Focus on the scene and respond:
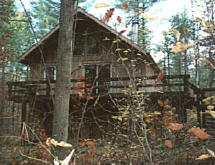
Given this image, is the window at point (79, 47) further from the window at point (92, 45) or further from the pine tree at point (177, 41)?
the pine tree at point (177, 41)

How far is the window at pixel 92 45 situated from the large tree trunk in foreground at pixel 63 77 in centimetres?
1143

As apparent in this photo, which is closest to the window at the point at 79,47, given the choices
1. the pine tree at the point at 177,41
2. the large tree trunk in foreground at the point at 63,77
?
the pine tree at the point at 177,41

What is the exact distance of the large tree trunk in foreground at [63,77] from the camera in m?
3.22

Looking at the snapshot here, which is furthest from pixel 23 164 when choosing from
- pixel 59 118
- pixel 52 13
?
pixel 52 13

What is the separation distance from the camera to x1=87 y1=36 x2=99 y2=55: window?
14.9m

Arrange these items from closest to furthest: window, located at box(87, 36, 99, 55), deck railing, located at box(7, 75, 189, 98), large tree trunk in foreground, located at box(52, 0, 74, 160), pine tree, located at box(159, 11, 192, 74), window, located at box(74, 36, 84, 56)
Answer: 1. pine tree, located at box(159, 11, 192, 74)
2. large tree trunk in foreground, located at box(52, 0, 74, 160)
3. deck railing, located at box(7, 75, 189, 98)
4. window, located at box(87, 36, 99, 55)
5. window, located at box(74, 36, 84, 56)

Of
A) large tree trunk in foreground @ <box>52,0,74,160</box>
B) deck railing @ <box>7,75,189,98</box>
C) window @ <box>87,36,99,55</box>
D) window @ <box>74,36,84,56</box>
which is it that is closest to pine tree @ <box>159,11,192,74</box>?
deck railing @ <box>7,75,189,98</box>

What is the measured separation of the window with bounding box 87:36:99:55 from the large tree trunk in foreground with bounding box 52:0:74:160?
1143 cm

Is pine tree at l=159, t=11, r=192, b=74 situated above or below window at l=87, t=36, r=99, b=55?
below

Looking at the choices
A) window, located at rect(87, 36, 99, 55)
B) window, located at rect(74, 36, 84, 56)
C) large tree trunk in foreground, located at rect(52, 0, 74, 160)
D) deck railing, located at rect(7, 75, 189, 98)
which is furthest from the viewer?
window, located at rect(74, 36, 84, 56)

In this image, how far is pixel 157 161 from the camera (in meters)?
5.86

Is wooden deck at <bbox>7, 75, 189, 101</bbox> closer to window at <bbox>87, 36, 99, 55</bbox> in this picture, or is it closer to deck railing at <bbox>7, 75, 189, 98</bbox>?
deck railing at <bbox>7, 75, 189, 98</bbox>

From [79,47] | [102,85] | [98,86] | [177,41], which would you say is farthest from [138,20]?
[79,47]

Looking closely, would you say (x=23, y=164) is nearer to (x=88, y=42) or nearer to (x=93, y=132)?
(x=93, y=132)
